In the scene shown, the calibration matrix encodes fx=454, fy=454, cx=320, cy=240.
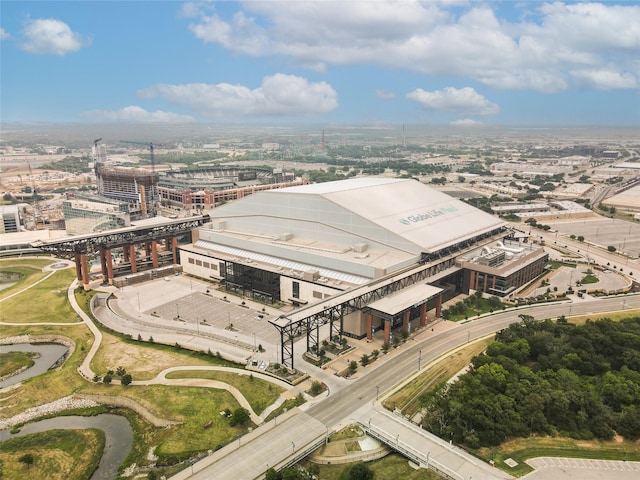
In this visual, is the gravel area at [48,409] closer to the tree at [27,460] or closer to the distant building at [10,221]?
the tree at [27,460]

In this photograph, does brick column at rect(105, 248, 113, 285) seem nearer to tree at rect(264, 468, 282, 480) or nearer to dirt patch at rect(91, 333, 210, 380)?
dirt patch at rect(91, 333, 210, 380)

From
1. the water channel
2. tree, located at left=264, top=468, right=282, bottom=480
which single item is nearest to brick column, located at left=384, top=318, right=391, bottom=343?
tree, located at left=264, top=468, right=282, bottom=480

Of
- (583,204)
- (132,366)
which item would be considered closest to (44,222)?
(132,366)

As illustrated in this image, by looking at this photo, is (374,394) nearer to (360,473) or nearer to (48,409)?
(360,473)

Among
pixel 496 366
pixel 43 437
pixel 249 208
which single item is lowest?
pixel 43 437

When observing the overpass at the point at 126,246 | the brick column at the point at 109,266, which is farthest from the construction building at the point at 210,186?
the brick column at the point at 109,266

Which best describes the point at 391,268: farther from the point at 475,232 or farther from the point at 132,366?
the point at 132,366
